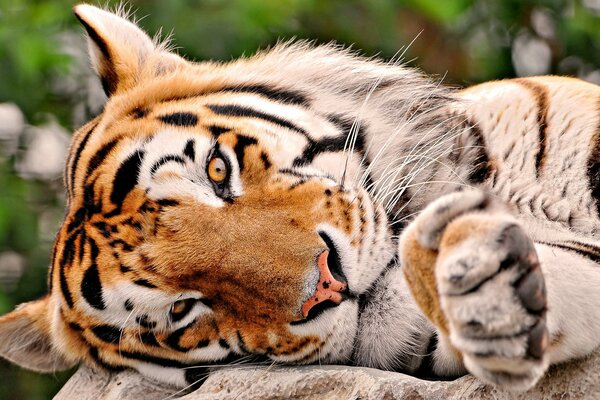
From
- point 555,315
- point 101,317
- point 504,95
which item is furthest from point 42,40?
point 555,315

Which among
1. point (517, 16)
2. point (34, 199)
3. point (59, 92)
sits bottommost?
point (34, 199)

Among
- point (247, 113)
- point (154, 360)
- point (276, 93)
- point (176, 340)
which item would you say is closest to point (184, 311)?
point (176, 340)

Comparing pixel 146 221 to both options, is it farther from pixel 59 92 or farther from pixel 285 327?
pixel 59 92

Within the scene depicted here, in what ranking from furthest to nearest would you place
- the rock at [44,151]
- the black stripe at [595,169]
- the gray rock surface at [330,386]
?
1. the rock at [44,151]
2. the black stripe at [595,169]
3. the gray rock surface at [330,386]

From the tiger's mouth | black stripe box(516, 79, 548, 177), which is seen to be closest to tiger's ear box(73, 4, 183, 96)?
the tiger's mouth

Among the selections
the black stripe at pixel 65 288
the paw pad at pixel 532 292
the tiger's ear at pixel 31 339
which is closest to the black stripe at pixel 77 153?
the black stripe at pixel 65 288

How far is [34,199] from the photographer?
4547 mm

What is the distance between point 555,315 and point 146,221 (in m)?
1.11

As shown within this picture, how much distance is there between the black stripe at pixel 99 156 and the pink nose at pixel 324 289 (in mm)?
795

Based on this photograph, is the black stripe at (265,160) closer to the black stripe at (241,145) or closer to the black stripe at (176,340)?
the black stripe at (241,145)

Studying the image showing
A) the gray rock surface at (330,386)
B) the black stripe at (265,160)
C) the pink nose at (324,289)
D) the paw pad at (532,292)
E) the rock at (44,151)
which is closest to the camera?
the paw pad at (532,292)

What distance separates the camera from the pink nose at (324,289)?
234 cm

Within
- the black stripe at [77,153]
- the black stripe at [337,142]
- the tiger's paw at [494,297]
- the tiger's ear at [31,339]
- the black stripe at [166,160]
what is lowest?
the tiger's ear at [31,339]

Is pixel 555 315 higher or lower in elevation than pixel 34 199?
higher
